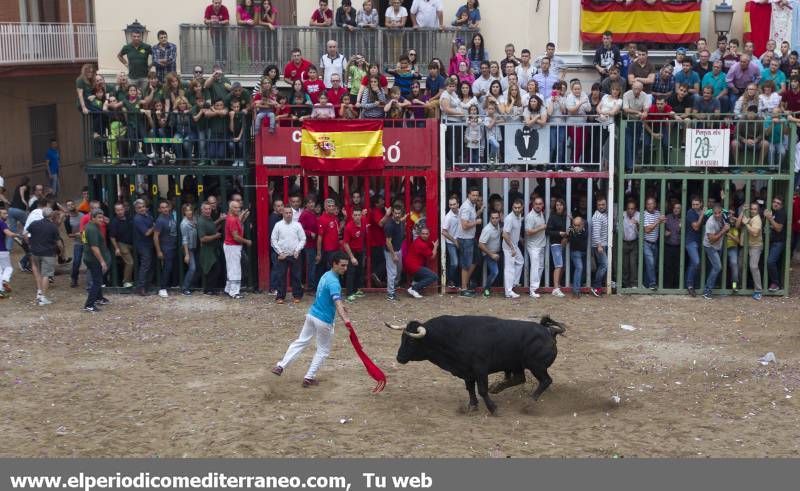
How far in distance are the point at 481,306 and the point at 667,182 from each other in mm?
4238

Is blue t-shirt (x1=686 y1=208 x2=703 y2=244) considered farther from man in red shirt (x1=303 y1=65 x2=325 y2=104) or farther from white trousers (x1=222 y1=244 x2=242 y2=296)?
white trousers (x1=222 y1=244 x2=242 y2=296)

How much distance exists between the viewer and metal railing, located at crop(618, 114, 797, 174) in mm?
18984

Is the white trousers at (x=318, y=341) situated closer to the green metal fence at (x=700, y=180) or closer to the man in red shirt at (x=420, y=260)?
the man in red shirt at (x=420, y=260)

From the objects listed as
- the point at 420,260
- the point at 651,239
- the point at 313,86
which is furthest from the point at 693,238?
the point at 313,86

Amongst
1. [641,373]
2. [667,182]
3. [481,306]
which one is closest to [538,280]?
[481,306]

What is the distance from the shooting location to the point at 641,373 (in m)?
14.5

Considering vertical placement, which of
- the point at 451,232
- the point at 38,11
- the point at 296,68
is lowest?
the point at 451,232

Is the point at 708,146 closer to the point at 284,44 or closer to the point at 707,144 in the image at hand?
the point at 707,144

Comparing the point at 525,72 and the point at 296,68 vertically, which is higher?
the point at 296,68

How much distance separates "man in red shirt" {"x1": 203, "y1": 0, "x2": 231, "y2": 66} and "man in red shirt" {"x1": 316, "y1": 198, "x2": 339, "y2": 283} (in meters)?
6.85

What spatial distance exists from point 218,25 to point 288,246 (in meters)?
7.45

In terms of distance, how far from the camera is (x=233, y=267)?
19.3m

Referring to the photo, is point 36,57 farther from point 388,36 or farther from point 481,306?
point 481,306

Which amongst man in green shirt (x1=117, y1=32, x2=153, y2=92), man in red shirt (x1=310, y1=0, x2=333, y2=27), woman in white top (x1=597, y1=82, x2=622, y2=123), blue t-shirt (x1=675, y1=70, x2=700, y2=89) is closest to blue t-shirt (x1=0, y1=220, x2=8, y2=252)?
man in green shirt (x1=117, y1=32, x2=153, y2=92)
